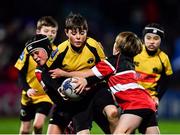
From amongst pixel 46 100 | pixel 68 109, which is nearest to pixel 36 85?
pixel 46 100

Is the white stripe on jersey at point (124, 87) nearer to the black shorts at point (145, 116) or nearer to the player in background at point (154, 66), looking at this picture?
the black shorts at point (145, 116)

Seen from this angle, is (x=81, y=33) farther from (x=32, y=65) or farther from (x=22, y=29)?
(x=22, y=29)

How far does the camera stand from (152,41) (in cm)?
1029

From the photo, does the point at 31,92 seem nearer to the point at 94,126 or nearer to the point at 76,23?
the point at 76,23

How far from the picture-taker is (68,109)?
9.20m

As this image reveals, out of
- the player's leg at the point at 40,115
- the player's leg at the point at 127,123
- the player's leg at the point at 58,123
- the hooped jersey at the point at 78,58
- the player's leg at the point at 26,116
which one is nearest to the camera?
the player's leg at the point at 127,123

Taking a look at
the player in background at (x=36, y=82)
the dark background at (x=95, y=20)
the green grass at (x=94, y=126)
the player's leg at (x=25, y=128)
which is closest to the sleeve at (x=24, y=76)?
the player in background at (x=36, y=82)

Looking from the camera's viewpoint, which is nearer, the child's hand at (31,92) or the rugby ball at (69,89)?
the rugby ball at (69,89)

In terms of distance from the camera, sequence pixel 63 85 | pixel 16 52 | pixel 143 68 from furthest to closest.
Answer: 1. pixel 16 52
2. pixel 143 68
3. pixel 63 85

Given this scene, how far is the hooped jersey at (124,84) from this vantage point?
28.3 ft

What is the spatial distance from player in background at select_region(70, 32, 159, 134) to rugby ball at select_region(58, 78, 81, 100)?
7cm

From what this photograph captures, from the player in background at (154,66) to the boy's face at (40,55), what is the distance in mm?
1580

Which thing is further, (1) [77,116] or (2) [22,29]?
(2) [22,29]

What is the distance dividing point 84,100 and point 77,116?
0.23 meters
